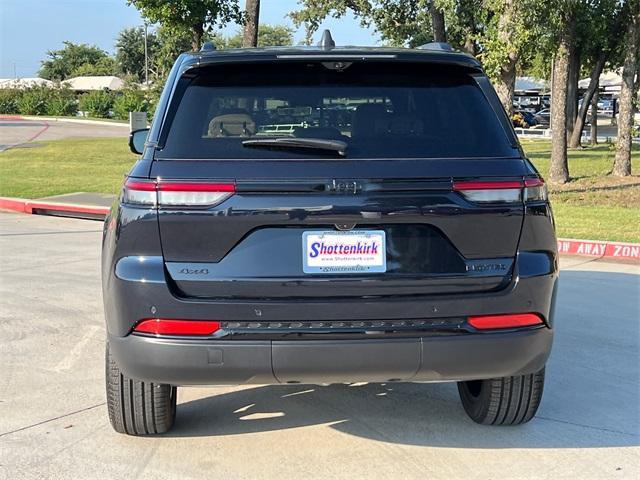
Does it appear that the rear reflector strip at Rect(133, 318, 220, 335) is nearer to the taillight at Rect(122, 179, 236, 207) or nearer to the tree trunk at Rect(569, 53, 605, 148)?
the taillight at Rect(122, 179, 236, 207)

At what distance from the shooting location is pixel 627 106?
16.7 metres

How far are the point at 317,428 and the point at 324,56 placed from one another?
76.2 inches

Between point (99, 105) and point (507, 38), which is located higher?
point (507, 38)

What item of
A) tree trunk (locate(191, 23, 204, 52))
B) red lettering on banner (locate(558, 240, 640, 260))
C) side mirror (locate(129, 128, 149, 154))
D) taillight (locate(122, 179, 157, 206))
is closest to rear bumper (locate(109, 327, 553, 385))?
taillight (locate(122, 179, 157, 206))

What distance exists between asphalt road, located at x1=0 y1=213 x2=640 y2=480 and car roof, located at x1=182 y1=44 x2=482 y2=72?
1849 millimetres

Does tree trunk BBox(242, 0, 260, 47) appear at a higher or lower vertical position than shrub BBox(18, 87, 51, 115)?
higher

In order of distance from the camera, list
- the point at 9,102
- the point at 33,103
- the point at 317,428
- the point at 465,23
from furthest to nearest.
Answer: the point at 9,102 → the point at 33,103 → the point at 465,23 → the point at 317,428

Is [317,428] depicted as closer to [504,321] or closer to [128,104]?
[504,321]

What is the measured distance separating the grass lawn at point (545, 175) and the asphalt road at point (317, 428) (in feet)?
17.3

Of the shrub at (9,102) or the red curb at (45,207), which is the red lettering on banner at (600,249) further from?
the shrub at (9,102)

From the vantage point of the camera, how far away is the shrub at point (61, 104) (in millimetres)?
56281

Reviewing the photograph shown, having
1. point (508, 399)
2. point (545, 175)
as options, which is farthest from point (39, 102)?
point (508, 399)

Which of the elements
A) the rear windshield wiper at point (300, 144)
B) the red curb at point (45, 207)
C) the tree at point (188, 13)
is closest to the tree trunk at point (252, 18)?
the tree at point (188, 13)

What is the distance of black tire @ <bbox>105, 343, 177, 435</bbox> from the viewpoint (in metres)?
3.74
